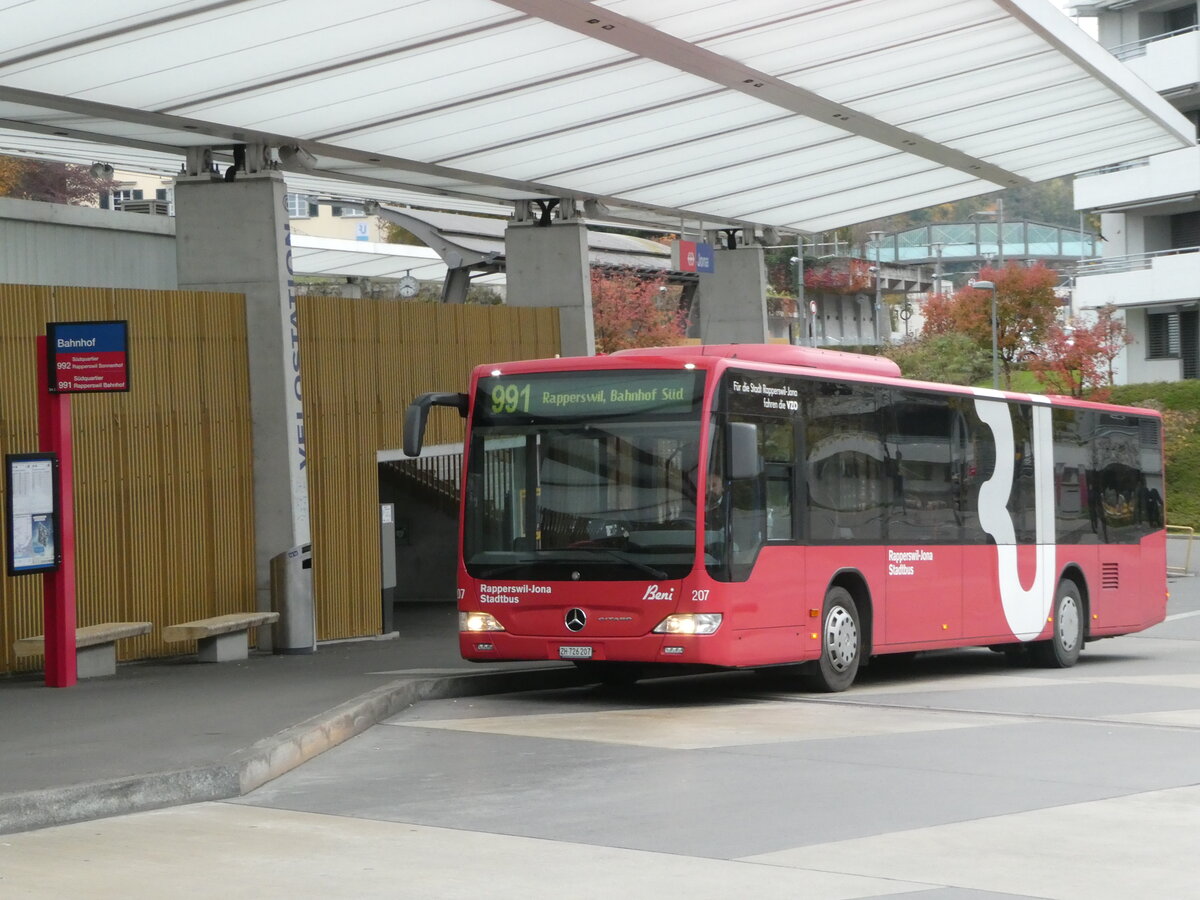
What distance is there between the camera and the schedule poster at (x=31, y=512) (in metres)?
13.6

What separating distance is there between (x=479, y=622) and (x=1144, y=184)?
144 feet

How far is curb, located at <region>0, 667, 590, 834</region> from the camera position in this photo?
28.8ft

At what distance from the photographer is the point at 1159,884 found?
7355 mm

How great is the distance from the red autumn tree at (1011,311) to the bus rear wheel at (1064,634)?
37.5 metres

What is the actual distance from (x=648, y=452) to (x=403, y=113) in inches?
232

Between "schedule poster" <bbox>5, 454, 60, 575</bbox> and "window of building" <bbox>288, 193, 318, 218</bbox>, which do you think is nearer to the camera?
"schedule poster" <bbox>5, 454, 60, 575</bbox>

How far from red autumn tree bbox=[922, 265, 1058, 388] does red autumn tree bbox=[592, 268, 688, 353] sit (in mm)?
11251

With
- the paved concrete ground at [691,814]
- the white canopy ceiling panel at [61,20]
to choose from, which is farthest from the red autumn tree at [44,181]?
the paved concrete ground at [691,814]

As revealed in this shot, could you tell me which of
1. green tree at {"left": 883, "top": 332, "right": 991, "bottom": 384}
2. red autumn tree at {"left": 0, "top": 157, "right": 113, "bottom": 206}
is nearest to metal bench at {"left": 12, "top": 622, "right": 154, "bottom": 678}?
red autumn tree at {"left": 0, "top": 157, "right": 113, "bottom": 206}

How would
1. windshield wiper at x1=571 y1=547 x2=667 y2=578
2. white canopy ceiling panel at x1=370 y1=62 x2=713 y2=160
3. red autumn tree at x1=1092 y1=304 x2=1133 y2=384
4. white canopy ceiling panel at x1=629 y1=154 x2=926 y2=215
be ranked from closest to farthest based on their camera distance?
windshield wiper at x1=571 y1=547 x2=667 y2=578 → white canopy ceiling panel at x1=370 y1=62 x2=713 y2=160 → white canopy ceiling panel at x1=629 y1=154 x2=926 y2=215 → red autumn tree at x1=1092 y1=304 x2=1133 y2=384

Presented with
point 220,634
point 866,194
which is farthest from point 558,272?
point 220,634

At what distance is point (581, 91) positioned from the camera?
59.8 ft

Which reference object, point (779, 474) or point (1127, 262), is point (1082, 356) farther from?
point (779, 474)

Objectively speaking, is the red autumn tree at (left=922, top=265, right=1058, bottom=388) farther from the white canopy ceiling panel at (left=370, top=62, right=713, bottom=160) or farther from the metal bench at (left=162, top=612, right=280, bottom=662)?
the metal bench at (left=162, top=612, right=280, bottom=662)
